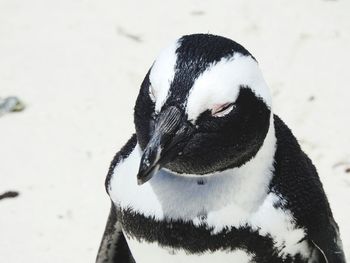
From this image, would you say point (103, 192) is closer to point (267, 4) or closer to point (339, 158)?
point (339, 158)

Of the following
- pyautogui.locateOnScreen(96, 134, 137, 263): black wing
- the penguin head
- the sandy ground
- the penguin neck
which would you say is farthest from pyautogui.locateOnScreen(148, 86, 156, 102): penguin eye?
the sandy ground

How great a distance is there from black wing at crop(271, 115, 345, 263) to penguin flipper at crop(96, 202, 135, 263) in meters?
0.41

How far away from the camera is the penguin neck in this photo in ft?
4.07

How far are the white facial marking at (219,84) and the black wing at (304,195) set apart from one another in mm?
200

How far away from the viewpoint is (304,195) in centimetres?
134

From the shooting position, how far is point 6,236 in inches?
78.4

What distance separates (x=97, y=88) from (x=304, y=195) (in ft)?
4.10

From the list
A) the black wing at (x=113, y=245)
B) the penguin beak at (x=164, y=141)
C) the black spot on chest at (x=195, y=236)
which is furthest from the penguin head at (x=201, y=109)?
the black wing at (x=113, y=245)

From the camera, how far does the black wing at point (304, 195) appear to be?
1.30m

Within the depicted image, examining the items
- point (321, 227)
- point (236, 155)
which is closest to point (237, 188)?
point (236, 155)

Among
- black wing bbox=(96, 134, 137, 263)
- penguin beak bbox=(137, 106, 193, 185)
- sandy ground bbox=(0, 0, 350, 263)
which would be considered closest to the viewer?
penguin beak bbox=(137, 106, 193, 185)

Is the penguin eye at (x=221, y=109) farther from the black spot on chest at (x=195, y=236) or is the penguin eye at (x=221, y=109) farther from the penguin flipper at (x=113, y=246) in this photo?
the penguin flipper at (x=113, y=246)

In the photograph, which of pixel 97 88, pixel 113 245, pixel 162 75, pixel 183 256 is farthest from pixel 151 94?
pixel 97 88

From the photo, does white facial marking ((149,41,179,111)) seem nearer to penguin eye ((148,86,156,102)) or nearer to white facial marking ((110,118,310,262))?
penguin eye ((148,86,156,102))
